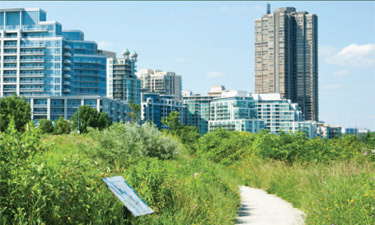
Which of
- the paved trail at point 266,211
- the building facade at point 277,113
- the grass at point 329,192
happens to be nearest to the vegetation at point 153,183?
the grass at point 329,192

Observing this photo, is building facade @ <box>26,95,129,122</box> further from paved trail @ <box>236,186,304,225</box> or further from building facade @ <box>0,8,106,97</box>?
paved trail @ <box>236,186,304,225</box>

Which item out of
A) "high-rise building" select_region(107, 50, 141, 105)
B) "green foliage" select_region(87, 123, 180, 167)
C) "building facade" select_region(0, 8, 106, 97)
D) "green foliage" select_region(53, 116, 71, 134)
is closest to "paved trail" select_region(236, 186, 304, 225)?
"green foliage" select_region(87, 123, 180, 167)

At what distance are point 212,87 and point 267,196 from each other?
182739 mm

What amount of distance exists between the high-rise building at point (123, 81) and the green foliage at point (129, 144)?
12762 cm

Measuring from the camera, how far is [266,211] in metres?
10.6

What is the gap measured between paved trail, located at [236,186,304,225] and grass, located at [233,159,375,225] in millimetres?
256

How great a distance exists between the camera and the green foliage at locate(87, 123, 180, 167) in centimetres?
1227

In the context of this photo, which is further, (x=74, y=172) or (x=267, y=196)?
(x=267, y=196)

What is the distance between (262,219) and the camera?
9.74m

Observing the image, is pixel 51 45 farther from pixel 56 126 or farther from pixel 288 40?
pixel 288 40

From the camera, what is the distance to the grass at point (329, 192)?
7.76 metres

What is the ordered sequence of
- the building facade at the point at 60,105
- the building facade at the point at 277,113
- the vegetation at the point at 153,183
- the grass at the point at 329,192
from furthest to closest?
the building facade at the point at 277,113, the building facade at the point at 60,105, the grass at the point at 329,192, the vegetation at the point at 153,183

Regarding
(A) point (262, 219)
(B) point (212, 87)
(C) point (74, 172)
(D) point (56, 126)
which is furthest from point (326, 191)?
(B) point (212, 87)

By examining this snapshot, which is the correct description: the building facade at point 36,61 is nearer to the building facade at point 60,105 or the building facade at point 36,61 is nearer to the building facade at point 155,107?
the building facade at point 60,105
